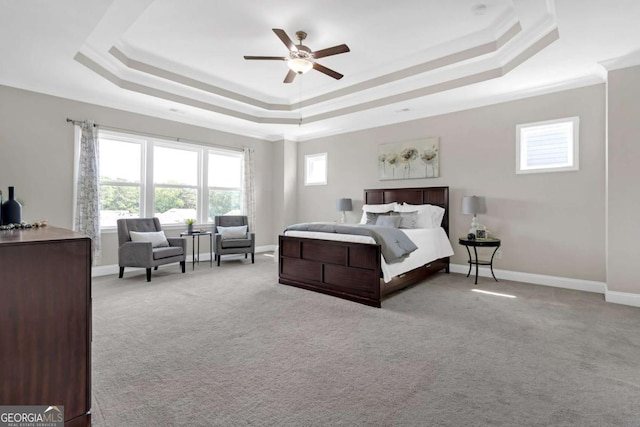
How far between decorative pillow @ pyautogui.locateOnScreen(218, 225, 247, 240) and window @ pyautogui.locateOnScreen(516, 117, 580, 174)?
15.7 ft

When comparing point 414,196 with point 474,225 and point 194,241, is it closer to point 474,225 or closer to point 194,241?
point 474,225

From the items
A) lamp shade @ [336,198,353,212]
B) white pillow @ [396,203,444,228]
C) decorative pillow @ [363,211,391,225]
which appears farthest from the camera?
lamp shade @ [336,198,353,212]

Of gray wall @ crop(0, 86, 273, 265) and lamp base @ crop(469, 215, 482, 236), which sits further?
lamp base @ crop(469, 215, 482, 236)

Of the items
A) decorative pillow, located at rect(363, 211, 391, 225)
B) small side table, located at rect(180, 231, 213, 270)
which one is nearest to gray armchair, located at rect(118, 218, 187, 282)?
small side table, located at rect(180, 231, 213, 270)

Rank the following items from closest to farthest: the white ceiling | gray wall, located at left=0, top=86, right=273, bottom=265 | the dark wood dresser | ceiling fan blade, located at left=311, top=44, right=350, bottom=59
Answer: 1. the dark wood dresser
2. the white ceiling
3. ceiling fan blade, located at left=311, top=44, right=350, bottom=59
4. gray wall, located at left=0, top=86, right=273, bottom=265

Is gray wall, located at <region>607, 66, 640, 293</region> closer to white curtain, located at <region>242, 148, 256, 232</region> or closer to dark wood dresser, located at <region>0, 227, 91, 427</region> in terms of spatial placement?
dark wood dresser, located at <region>0, 227, 91, 427</region>

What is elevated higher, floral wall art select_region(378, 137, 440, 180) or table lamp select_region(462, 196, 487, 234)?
floral wall art select_region(378, 137, 440, 180)

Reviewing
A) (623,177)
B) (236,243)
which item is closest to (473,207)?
(623,177)

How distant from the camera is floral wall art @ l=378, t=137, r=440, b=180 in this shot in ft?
18.6

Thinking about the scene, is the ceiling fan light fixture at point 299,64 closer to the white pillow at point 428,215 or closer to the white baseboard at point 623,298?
the white pillow at point 428,215

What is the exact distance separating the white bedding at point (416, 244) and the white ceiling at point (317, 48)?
7.14 feet

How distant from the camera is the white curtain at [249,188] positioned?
7184mm

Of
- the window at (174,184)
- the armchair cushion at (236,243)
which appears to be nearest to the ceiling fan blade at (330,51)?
the armchair cushion at (236,243)

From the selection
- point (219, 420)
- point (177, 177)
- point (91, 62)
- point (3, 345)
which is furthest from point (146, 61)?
point (219, 420)
